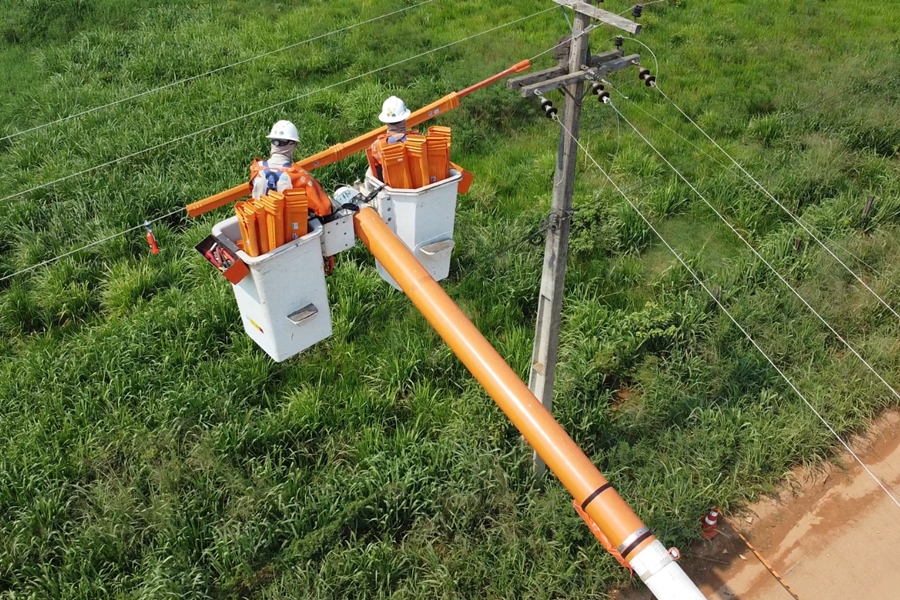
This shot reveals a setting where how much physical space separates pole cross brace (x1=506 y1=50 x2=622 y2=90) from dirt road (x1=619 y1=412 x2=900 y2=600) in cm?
350

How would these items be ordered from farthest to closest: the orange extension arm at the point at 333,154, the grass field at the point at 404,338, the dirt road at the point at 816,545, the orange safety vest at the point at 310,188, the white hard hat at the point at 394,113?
the dirt road at the point at 816,545
the grass field at the point at 404,338
the white hard hat at the point at 394,113
the orange extension arm at the point at 333,154
the orange safety vest at the point at 310,188

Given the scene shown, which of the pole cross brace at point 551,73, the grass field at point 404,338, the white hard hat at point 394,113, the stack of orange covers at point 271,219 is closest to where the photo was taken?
the stack of orange covers at point 271,219

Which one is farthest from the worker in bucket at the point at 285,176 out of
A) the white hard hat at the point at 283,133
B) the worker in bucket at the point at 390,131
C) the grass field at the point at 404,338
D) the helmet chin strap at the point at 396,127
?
the grass field at the point at 404,338

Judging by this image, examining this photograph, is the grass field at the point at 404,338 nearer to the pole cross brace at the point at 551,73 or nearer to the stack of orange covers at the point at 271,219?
the stack of orange covers at the point at 271,219

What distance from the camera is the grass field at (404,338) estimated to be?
5.07 m

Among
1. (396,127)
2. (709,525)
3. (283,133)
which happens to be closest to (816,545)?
(709,525)

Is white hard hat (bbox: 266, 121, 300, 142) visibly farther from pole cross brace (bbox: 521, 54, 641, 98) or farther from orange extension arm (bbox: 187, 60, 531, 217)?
pole cross brace (bbox: 521, 54, 641, 98)

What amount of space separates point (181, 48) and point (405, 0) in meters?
4.04

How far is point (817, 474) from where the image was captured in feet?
19.5

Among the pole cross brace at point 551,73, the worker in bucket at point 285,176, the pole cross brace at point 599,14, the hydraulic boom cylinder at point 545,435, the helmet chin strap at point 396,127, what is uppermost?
the pole cross brace at point 599,14

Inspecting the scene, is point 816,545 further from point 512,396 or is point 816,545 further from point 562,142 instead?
point 512,396

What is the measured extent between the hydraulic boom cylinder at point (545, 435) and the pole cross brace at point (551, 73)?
43.8 inches

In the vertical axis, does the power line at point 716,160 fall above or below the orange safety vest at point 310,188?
below

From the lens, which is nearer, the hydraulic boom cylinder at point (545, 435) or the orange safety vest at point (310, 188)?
the hydraulic boom cylinder at point (545, 435)
